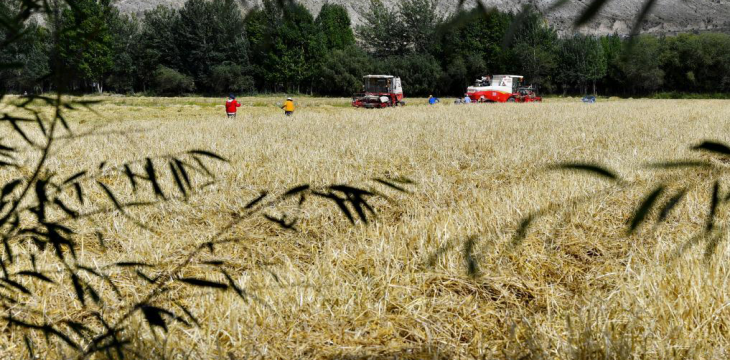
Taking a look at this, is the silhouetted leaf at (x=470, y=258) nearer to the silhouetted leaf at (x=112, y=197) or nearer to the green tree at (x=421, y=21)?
the green tree at (x=421, y=21)

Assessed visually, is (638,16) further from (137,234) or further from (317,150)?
(317,150)

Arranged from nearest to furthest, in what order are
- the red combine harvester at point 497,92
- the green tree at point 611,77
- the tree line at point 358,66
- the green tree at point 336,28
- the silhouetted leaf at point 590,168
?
the silhouetted leaf at point 590,168, the red combine harvester at point 497,92, the tree line at point 358,66, the green tree at point 611,77, the green tree at point 336,28

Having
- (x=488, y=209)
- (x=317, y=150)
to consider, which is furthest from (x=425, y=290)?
(x=317, y=150)

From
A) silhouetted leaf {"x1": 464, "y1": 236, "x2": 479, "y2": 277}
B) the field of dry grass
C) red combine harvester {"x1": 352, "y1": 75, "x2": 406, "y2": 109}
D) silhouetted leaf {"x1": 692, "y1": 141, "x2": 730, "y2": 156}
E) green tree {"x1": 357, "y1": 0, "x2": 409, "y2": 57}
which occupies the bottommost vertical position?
the field of dry grass

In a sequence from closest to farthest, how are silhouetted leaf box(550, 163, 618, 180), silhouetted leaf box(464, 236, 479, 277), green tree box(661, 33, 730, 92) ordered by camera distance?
A: silhouetted leaf box(550, 163, 618, 180), silhouetted leaf box(464, 236, 479, 277), green tree box(661, 33, 730, 92)

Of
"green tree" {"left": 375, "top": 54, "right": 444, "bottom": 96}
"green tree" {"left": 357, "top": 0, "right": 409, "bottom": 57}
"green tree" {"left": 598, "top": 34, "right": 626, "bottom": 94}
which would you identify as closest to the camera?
"green tree" {"left": 375, "top": 54, "right": 444, "bottom": 96}

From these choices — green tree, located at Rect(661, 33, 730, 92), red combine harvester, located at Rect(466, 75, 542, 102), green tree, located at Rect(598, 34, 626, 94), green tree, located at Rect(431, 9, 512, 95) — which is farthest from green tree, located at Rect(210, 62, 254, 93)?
green tree, located at Rect(661, 33, 730, 92)

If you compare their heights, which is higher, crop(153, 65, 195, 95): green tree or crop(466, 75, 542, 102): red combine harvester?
crop(153, 65, 195, 95): green tree

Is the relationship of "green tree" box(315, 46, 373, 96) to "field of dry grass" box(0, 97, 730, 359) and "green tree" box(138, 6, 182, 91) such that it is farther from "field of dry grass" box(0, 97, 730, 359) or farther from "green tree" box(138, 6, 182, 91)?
"field of dry grass" box(0, 97, 730, 359)

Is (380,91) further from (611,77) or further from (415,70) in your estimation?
(611,77)

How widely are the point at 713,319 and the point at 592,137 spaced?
10.00 meters

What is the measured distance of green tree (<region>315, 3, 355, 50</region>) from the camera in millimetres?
74500

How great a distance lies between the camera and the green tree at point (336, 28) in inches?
2933

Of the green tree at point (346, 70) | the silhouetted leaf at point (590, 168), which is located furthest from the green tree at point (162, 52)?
the silhouetted leaf at point (590, 168)
